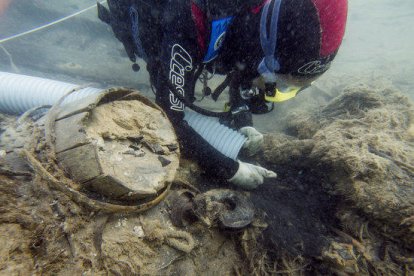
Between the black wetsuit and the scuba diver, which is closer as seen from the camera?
the scuba diver

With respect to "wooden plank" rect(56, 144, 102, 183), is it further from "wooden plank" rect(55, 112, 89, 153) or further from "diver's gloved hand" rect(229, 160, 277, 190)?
"diver's gloved hand" rect(229, 160, 277, 190)

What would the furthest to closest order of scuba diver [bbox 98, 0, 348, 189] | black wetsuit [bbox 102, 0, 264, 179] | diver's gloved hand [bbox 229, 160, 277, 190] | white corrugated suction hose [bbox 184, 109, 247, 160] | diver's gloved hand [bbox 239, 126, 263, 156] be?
diver's gloved hand [bbox 239, 126, 263, 156] → white corrugated suction hose [bbox 184, 109, 247, 160] → diver's gloved hand [bbox 229, 160, 277, 190] → black wetsuit [bbox 102, 0, 264, 179] → scuba diver [bbox 98, 0, 348, 189]

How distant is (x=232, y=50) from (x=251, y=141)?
121cm

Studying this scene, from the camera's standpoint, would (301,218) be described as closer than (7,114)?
Yes

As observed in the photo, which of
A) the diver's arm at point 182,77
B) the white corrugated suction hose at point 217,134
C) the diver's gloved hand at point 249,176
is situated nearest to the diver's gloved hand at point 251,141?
the white corrugated suction hose at point 217,134

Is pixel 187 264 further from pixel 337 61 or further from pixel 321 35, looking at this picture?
pixel 337 61

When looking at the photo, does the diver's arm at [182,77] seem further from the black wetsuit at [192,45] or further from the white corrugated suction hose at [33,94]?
the white corrugated suction hose at [33,94]

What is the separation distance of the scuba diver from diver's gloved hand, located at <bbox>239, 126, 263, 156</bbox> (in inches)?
4.4

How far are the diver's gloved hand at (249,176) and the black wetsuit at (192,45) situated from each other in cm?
9

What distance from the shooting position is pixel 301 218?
8.21 ft

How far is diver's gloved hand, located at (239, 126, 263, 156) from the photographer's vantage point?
10.9 feet

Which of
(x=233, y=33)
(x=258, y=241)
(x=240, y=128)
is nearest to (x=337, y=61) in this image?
(x=240, y=128)

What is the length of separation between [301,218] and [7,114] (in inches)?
136

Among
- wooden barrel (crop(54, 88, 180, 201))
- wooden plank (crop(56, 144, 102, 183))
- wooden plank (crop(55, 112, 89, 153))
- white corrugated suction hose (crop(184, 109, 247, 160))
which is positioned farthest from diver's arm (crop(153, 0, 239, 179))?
wooden plank (crop(56, 144, 102, 183))
